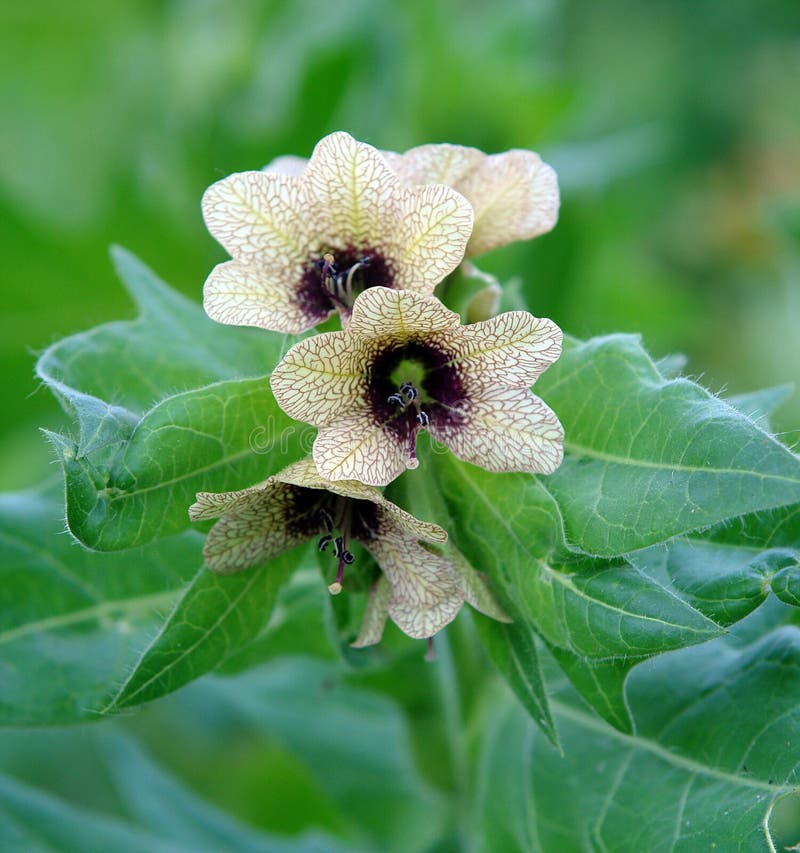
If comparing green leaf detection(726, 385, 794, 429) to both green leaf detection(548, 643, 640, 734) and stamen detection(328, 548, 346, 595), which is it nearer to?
green leaf detection(548, 643, 640, 734)

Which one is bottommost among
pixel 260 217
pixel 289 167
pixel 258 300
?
pixel 258 300

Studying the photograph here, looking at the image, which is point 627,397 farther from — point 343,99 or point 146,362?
point 343,99

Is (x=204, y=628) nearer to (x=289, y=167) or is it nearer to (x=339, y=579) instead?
(x=339, y=579)

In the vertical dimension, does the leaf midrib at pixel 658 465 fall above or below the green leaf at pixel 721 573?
above

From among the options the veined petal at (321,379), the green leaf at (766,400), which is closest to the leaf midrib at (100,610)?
the veined petal at (321,379)

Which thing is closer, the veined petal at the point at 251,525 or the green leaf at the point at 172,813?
the veined petal at the point at 251,525

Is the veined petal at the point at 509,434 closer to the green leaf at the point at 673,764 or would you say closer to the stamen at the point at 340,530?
the stamen at the point at 340,530

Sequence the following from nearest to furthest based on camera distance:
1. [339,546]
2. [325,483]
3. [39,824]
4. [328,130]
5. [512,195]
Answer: [325,483], [339,546], [512,195], [39,824], [328,130]

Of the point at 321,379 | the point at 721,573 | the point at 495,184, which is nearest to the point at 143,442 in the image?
the point at 321,379
